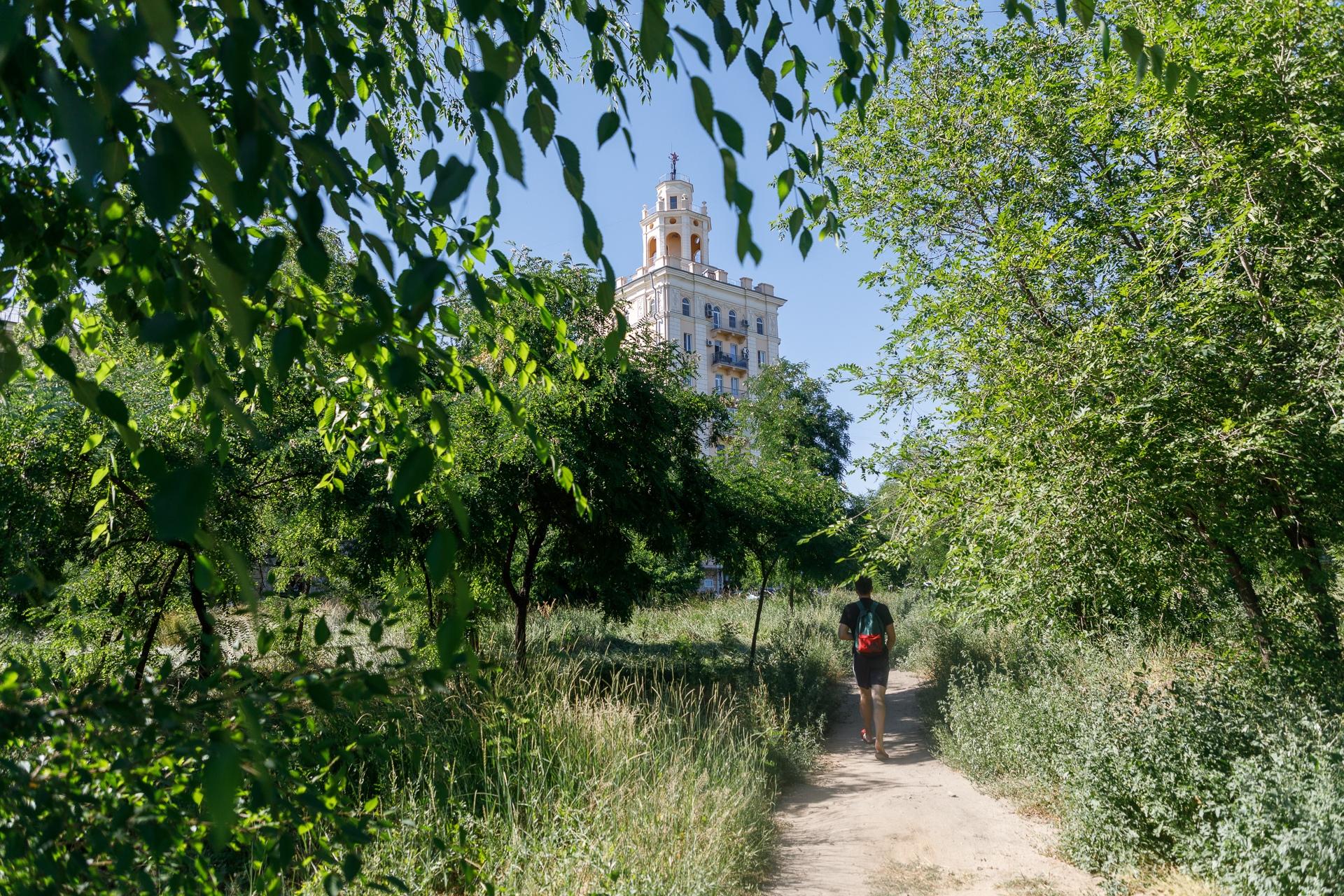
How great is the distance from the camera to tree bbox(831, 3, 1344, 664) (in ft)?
17.7

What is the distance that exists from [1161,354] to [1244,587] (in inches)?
94.7

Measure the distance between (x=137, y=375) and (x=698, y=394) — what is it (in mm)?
6488

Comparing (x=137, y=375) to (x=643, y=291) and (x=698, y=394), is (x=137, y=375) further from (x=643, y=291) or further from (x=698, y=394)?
(x=643, y=291)

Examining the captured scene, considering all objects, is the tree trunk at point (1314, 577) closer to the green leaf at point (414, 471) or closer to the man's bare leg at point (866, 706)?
the man's bare leg at point (866, 706)

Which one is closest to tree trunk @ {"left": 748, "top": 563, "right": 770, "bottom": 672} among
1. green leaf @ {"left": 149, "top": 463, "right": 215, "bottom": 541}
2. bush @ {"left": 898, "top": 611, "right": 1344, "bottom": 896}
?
bush @ {"left": 898, "top": 611, "right": 1344, "bottom": 896}

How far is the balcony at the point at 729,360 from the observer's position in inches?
2207

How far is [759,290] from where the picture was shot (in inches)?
2303

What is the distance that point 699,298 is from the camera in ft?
182

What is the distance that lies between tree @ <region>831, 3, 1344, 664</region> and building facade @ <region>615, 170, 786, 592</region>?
44.9m

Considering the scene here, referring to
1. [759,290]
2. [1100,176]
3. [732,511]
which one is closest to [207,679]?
[1100,176]

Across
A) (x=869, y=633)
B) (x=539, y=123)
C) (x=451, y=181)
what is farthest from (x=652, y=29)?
(x=869, y=633)

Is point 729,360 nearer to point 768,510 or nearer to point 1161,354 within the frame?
point 768,510

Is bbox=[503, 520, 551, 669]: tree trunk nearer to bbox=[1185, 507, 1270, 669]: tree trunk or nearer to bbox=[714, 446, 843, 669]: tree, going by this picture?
bbox=[714, 446, 843, 669]: tree

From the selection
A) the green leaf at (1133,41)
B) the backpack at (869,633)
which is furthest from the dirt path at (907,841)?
the green leaf at (1133,41)
